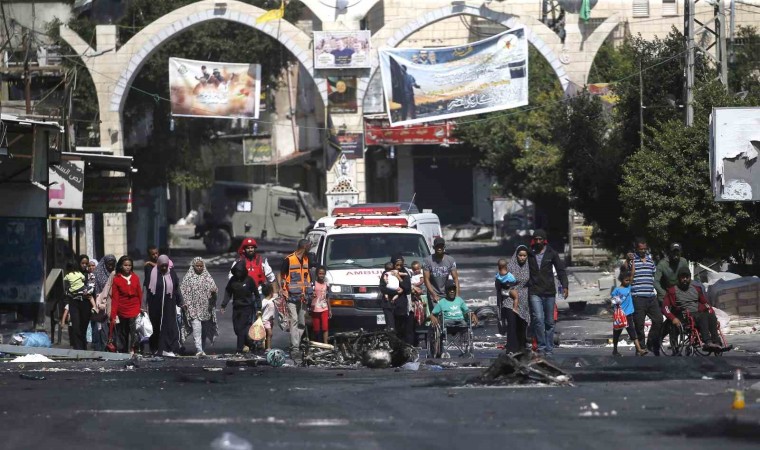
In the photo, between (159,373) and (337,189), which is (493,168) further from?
(159,373)

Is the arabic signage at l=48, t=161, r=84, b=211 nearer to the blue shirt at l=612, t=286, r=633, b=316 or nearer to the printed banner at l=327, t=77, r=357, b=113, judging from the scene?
the blue shirt at l=612, t=286, r=633, b=316

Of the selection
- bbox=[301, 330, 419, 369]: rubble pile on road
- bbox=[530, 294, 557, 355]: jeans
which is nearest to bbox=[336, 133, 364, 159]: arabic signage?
bbox=[530, 294, 557, 355]: jeans

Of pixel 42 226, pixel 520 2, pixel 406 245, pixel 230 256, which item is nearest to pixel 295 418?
pixel 406 245

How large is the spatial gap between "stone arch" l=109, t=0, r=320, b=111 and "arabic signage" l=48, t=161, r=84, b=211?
15978 mm

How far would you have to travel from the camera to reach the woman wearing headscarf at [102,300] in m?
18.5

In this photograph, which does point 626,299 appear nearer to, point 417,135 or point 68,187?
point 68,187

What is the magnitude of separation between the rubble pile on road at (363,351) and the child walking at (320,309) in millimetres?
1545

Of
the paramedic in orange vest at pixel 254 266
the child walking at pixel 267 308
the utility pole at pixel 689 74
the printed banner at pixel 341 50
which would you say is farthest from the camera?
the printed banner at pixel 341 50

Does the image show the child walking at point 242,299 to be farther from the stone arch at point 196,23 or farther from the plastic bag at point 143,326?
the stone arch at point 196,23

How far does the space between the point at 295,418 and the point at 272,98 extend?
179 feet

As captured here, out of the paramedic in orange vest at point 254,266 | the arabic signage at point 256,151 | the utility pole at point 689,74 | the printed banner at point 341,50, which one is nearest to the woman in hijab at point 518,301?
the paramedic in orange vest at point 254,266

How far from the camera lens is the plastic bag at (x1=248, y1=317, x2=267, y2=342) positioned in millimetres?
17812

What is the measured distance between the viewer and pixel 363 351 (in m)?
15.9

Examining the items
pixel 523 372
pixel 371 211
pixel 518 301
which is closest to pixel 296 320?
pixel 518 301
